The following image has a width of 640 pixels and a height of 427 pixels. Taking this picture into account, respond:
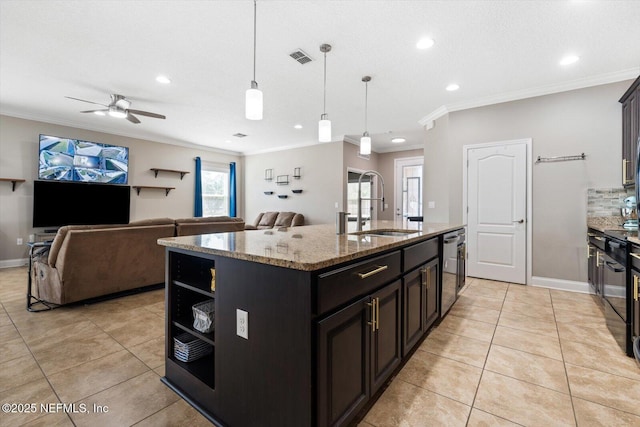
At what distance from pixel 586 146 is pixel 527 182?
72cm

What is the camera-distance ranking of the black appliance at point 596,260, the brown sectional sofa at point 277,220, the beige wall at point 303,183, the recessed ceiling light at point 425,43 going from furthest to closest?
the brown sectional sofa at point 277,220, the beige wall at point 303,183, the black appliance at point 596,260, the recessed ceiling light at point 425,43

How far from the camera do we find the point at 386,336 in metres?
1.54

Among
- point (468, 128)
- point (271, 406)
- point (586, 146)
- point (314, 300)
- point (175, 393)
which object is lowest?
point (175, 393)

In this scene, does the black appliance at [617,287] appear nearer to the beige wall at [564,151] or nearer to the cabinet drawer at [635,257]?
the cabinet drawer at [635,257]

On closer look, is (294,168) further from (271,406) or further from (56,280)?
(271,406)

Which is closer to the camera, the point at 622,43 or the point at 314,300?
the point at 314,300

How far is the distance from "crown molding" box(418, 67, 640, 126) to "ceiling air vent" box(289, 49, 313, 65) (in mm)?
2517

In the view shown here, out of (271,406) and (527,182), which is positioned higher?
(527,182)

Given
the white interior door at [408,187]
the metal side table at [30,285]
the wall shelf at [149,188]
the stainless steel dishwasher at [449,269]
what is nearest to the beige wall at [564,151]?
the stainless steel dishwasher at [449,269]

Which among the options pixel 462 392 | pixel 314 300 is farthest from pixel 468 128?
pixel 314 300

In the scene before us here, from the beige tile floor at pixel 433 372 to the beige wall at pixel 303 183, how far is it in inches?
166

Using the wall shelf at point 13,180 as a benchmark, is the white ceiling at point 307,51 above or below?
above

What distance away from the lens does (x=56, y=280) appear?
113 inches

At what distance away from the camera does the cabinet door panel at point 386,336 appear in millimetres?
1424
